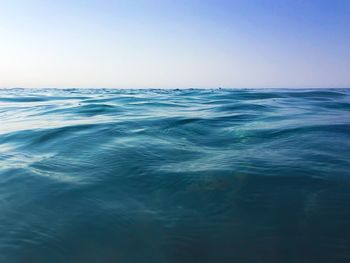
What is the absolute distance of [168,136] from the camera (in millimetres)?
6812

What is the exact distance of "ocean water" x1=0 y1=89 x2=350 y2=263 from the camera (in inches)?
98.9

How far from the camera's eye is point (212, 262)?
237cm

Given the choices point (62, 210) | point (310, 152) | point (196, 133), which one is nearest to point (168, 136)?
point (196, 133)

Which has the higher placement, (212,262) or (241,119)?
(241,119)

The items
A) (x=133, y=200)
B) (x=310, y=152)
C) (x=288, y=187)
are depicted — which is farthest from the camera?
(x=310, y=152)

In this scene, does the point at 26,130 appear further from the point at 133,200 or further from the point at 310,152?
the point at 310,152

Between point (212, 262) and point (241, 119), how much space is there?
7215mm

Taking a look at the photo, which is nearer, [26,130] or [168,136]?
[168,136]

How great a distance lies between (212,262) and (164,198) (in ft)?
4.01

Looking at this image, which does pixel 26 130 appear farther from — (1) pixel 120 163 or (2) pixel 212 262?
(2) pixel 212 262

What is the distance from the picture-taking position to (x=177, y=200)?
3410mm

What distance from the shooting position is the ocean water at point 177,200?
2.51 m

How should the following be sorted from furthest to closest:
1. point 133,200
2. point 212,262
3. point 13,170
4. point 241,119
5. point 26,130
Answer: point 241,119 → point 26,130 → point 13,170 → point 133,200 → point 212,262

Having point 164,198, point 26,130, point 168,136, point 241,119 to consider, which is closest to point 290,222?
point 164,198
